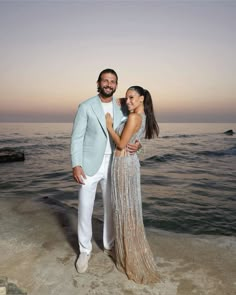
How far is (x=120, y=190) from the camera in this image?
2959mm

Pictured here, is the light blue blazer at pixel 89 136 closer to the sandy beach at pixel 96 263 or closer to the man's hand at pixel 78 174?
the man's hand at pixel 78 174

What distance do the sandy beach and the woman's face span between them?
1905mm

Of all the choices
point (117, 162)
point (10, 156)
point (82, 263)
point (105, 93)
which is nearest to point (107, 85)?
point (105, 93)

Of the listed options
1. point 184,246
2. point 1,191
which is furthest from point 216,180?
point 1,191

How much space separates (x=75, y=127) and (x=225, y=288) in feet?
7.88

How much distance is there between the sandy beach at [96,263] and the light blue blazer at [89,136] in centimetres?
118

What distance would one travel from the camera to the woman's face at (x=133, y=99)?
2812mm

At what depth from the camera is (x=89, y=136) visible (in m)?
3.16

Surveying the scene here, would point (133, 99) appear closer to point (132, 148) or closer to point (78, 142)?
point (132, 148)

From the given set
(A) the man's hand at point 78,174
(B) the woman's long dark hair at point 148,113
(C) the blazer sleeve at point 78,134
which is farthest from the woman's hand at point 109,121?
(A) the man's hand at point 78,174

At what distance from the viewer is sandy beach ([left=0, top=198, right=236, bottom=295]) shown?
280 centimetres

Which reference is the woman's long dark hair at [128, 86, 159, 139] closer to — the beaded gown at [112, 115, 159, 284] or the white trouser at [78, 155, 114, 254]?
the beaded gown at [112, 115, 159, 284]

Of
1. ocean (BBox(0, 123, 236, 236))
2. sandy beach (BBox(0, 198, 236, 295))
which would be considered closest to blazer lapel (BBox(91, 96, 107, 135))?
sandy beach (BBox(0, 198, 236, 295))

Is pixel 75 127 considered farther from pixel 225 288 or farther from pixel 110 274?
pixel 225 288
